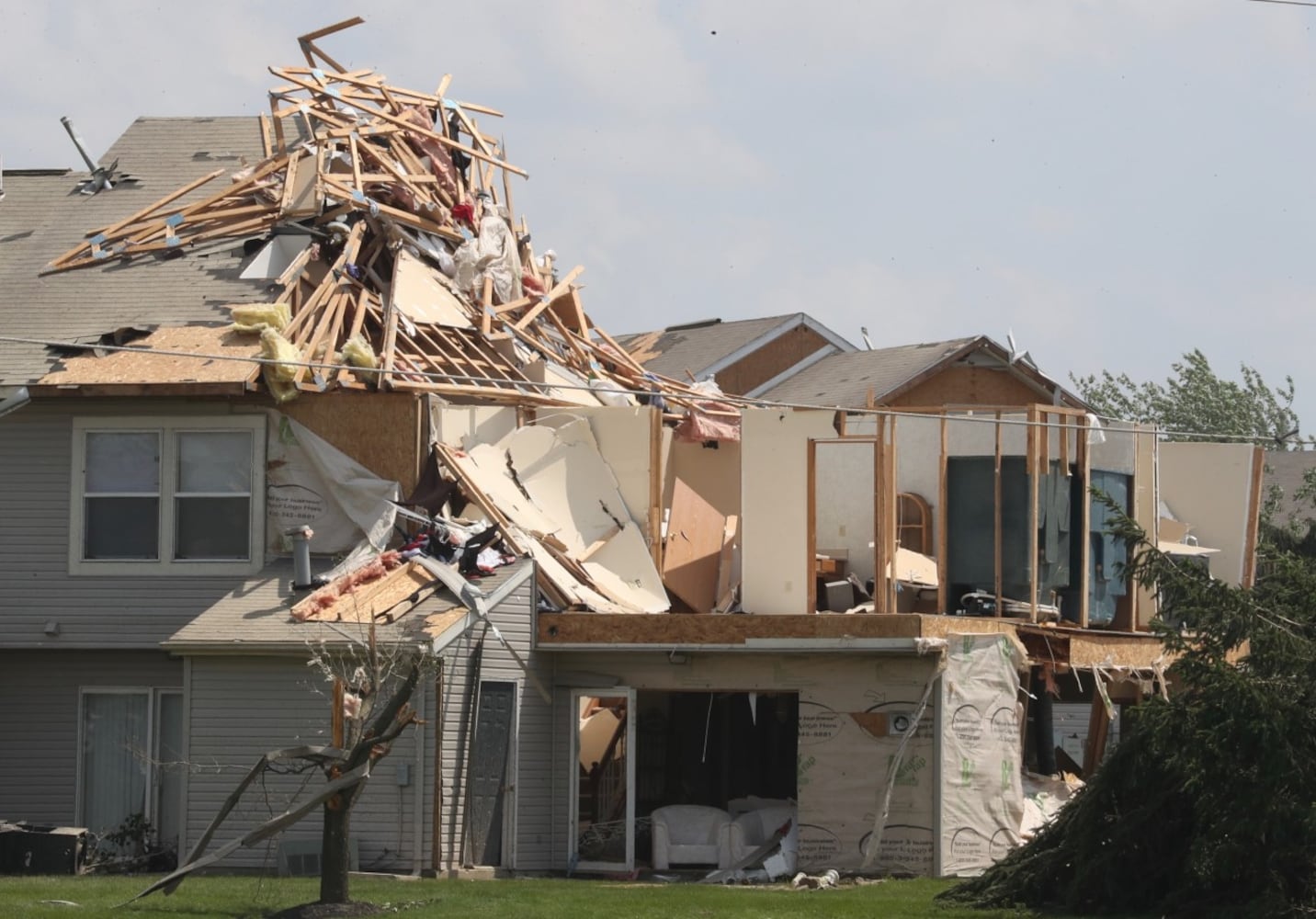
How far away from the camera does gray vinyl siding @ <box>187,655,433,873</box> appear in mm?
18562

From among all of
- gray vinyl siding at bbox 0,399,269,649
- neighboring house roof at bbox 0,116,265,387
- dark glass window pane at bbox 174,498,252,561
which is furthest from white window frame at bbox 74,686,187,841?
neighboring house roof at bbox 0,116,265,387

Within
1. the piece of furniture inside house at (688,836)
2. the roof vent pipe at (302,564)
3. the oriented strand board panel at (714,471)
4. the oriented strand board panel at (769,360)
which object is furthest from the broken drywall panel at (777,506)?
the oriented strand board panel at (769,360)

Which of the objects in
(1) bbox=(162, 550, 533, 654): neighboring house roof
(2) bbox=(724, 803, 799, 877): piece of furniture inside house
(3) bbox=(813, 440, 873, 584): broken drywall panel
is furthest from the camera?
(3) bbox=(813, 440, 873, 584): broken drywall panel

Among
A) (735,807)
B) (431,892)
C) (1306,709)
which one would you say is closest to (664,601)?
(735,807)

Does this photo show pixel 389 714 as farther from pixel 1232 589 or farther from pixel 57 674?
pixel 57 674

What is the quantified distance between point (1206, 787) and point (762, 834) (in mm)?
7320

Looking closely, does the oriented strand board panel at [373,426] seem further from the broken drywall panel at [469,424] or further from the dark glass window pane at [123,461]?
the dark glass window pane at [123,461]

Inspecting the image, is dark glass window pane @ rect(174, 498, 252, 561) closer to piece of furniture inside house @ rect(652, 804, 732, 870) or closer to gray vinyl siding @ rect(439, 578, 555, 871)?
gray vinyl siding @ rect(439, 578, 555, 871)

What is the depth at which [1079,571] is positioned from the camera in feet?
70.3

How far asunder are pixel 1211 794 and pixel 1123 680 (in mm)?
8251

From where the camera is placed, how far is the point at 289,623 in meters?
19.0

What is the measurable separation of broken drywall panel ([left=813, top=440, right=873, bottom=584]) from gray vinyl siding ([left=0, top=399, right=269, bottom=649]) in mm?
7207

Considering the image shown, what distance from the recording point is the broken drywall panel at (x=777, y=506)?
20328 millimetres

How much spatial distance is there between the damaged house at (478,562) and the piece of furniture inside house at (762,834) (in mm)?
33
